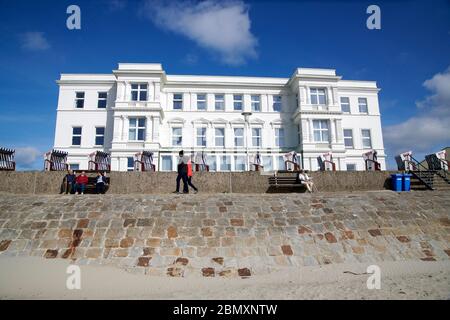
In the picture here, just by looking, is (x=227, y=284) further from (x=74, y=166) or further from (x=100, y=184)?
(x=74, y=166)

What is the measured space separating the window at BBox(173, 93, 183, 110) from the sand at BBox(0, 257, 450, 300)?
75.6 ft

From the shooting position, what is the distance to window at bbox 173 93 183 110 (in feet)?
96.5

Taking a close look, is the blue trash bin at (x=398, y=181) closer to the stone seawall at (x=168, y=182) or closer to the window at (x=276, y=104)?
the stone seawall at (x=168, y=182)

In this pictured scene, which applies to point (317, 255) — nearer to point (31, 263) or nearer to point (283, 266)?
point (283, 266)

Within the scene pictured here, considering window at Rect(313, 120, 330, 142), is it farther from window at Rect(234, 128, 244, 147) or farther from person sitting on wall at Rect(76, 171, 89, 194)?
person sitting on wall at Rect(76, 171, 89, 194)

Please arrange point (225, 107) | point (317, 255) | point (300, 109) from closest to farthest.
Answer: point (317, 255)
point (300, 109)
point (225, 107)

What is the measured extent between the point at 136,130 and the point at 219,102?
30.7 feet

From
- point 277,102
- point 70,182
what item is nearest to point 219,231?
point 70,182

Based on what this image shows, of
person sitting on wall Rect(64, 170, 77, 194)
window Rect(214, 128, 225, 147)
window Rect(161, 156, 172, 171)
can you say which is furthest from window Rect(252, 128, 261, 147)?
person sitting on wall Rect(64, 170, 77, 194)

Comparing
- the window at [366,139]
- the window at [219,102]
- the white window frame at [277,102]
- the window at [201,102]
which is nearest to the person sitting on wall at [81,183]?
the window at [201,102]

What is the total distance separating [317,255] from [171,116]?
2326 cm

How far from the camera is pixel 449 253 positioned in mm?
8953

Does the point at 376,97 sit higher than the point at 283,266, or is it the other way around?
the point at 376,97
